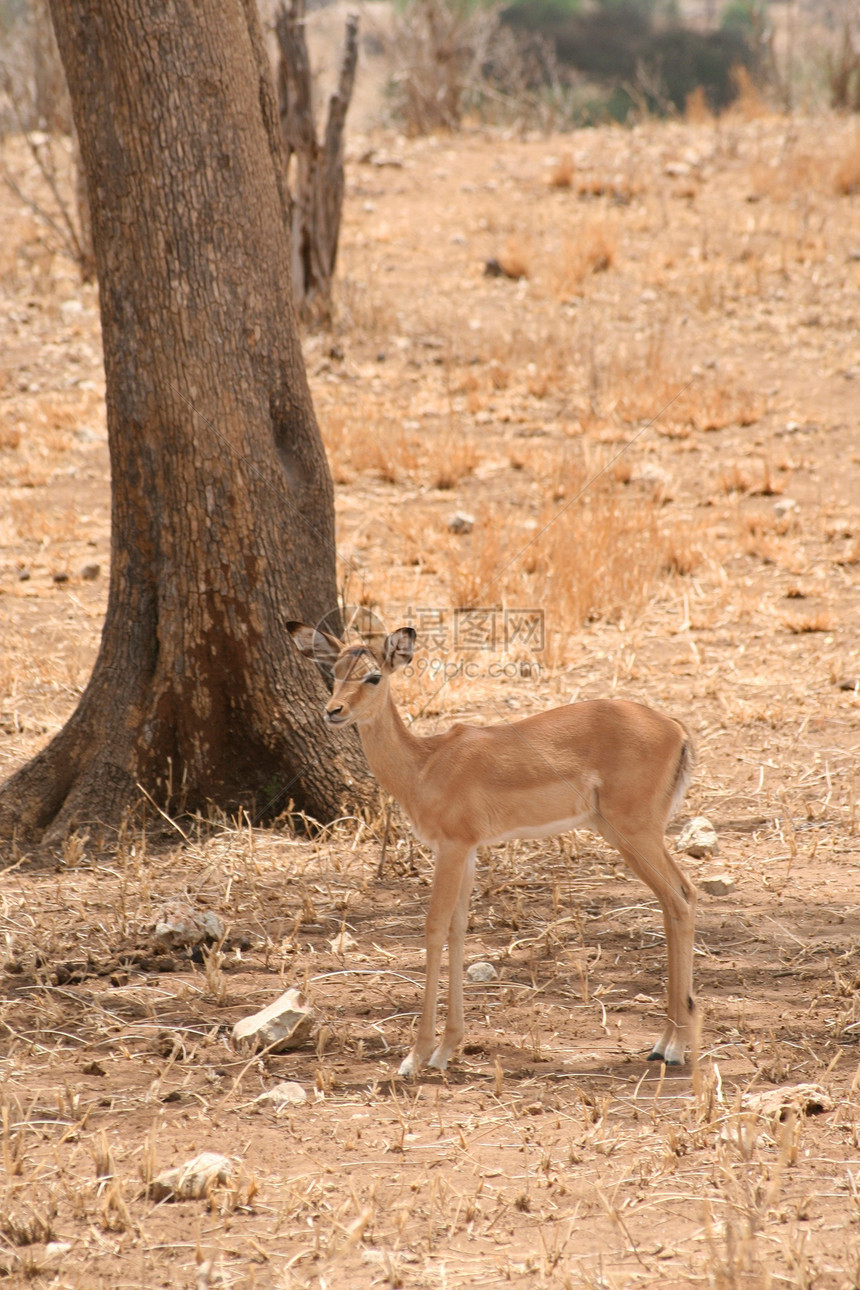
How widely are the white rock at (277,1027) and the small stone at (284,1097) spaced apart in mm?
206

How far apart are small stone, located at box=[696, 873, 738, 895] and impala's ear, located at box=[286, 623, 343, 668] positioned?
1.94 m

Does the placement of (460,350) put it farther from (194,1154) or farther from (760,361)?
(194,1154)

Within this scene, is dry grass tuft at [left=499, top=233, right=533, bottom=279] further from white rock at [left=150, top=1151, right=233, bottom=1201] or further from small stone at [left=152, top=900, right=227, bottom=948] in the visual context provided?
white rock at [left=150, top=1151, right=233, bottom=1201]

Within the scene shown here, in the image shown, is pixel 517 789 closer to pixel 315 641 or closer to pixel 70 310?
pixel 315 641

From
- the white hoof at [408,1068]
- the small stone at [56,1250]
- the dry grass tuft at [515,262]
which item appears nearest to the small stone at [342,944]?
the white hoof at [408,1068]

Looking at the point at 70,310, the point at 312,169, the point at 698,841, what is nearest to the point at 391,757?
the point at 698,841

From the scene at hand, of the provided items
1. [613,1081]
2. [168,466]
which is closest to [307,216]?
[168,466]

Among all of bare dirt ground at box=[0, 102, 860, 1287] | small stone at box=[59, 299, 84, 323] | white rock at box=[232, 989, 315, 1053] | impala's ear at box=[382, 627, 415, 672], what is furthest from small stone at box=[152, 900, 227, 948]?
small stone at box=[59, 299, 84, 323]

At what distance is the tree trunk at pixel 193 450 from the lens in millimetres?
5051

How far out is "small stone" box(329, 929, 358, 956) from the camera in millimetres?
4418

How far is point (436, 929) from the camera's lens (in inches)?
148

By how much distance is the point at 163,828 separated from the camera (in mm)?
5270

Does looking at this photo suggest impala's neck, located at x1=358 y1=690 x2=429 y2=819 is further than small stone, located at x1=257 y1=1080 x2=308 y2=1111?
Yes

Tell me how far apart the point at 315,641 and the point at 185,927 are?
1.28 meters
